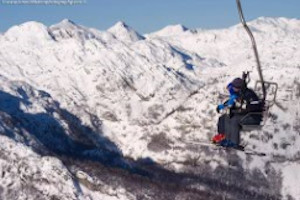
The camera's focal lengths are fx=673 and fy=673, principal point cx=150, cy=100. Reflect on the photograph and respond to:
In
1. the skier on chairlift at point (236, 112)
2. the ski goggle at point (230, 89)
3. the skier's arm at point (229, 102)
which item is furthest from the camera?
the skier's arm at point (229, 102)

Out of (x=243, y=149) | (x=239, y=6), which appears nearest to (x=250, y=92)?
(x=243, y=149)

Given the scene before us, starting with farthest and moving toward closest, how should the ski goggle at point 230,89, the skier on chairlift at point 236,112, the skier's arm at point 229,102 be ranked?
the skier's arm at point 229,102, the skier on chairlift at point 236,112, the ski goggle at point 230,89

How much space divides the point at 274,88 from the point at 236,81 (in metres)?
3.18

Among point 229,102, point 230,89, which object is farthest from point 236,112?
point 230,89

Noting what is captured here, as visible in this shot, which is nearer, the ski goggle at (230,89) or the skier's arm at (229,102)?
the ski goggle at (230,89)

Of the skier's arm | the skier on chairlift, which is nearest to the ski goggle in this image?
the skier on chairlift

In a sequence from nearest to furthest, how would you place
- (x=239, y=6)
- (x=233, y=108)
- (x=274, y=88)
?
(x=239, y=6), (x=274, y=88), (x=233, y=108)

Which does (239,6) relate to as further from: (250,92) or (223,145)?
(223,145)

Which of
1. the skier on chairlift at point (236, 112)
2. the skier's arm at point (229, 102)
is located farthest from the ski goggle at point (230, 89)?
the skier's arm at point (229, 102)

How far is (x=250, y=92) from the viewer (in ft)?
185

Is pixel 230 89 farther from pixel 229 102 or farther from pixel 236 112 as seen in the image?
pixel 236 112

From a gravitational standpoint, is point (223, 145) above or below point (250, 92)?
below

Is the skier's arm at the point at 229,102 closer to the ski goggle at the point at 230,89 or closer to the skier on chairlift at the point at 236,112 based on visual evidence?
the skier on chairlift at the point at 236,112

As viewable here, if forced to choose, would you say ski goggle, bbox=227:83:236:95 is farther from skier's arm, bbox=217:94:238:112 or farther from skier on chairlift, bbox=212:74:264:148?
skier's arm, bbox=217:94:238:112
